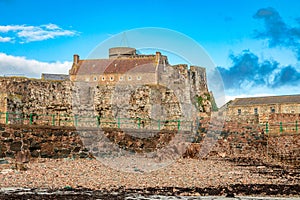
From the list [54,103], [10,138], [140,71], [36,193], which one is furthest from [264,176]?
[140,71]

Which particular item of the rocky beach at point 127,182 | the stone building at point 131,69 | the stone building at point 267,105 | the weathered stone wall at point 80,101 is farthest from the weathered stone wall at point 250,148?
the stone building at point 267,105

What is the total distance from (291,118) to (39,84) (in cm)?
1236

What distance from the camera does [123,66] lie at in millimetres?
36656

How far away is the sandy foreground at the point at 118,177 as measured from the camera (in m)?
9.36

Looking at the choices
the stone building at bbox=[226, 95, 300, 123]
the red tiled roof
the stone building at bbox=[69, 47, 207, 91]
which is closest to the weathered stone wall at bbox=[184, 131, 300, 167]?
the stone building at bbox=[69, 47, 207, 91]

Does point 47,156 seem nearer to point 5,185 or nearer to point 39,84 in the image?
point 5,185

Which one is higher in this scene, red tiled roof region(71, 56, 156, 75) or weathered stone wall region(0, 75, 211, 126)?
red tiled roof region(71, 56, 156, 75)

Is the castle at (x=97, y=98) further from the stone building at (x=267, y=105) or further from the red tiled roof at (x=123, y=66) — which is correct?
the stone building at (x=267, y=105)

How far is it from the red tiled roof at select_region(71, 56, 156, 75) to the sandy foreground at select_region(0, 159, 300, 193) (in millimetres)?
14877

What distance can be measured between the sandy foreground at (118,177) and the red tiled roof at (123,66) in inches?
586

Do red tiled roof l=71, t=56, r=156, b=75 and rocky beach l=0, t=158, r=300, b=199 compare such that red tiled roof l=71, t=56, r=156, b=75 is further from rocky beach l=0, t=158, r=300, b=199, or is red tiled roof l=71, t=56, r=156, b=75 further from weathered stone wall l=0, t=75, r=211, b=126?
rocky beach l=0, t=158, r=300, b=199

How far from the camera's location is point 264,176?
11.7 m

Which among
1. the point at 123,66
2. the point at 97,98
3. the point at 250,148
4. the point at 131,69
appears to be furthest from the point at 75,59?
the point at 250,148

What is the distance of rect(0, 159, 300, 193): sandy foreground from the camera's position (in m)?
9.36
